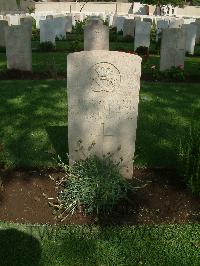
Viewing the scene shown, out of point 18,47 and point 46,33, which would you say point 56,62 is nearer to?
point 18,47

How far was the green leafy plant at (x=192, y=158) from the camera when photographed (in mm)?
4062

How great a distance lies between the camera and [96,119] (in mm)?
4121

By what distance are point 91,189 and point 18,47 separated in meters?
6.29

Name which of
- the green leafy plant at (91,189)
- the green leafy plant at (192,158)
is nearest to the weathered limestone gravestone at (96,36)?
the green leafy plant at (192,158)

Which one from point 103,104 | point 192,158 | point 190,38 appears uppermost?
point 190,38

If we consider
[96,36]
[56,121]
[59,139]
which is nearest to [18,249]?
[59,139]

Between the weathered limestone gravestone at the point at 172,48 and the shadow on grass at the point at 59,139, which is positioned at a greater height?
the weathered limestone gravestone at the point at 172,48

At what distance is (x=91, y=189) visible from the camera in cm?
388

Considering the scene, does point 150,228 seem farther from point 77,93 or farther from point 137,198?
point 77,93

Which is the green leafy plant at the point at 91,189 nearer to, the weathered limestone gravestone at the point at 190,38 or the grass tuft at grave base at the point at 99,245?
the grass tuft at grave base at the point at 99,245

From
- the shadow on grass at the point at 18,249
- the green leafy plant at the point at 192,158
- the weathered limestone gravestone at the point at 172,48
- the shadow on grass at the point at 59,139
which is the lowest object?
the shadow on grass at the point at 18,249

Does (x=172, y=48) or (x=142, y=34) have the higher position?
(x=142, y=34)

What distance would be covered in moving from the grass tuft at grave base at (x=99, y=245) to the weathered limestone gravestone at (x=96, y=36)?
6.96 metres

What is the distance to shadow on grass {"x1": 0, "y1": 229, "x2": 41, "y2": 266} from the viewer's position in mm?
3303
